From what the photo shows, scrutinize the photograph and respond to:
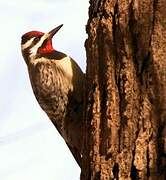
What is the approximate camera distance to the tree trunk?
9.32 ft

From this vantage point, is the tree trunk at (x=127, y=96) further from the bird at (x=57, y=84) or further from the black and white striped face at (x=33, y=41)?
the black and white striped face at (x=33, y=41)

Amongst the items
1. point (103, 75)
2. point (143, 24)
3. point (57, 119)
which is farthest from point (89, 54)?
point (57, 119)

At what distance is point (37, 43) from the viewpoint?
5.27 metres

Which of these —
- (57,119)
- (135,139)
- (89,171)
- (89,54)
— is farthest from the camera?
(57,119)

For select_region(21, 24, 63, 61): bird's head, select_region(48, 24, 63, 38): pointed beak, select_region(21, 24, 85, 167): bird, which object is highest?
select_region(48, 24, 63, 38): pointed beak

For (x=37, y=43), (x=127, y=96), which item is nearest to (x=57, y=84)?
(x=37, y=43)

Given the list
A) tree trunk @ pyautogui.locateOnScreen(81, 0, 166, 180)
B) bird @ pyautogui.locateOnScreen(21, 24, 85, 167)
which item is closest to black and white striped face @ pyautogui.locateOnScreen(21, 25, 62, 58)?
bird @ pyautogui.locateOnScreen(21, 24, 85, 167)

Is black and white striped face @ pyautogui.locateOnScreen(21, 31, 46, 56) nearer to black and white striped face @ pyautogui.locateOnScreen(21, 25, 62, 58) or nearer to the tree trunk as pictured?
black and white striped face @ pyautogui.locateOnScreen(21, 25, 62, 58)

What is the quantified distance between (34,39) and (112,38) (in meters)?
2.24

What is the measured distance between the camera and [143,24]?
303 centimetres

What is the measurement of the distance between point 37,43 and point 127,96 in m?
2.45

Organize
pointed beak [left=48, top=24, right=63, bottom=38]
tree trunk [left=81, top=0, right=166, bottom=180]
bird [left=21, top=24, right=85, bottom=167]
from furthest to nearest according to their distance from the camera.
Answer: pointed beak [left=48, top=24, right=63, bottom=38] < bird [left=21, top=24, right=85, bottom=167] < tree trunk [left=81, top=0, right=166, bottom=180]

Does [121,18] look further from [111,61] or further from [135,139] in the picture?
[135,139]

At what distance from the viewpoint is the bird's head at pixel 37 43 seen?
5.20m
